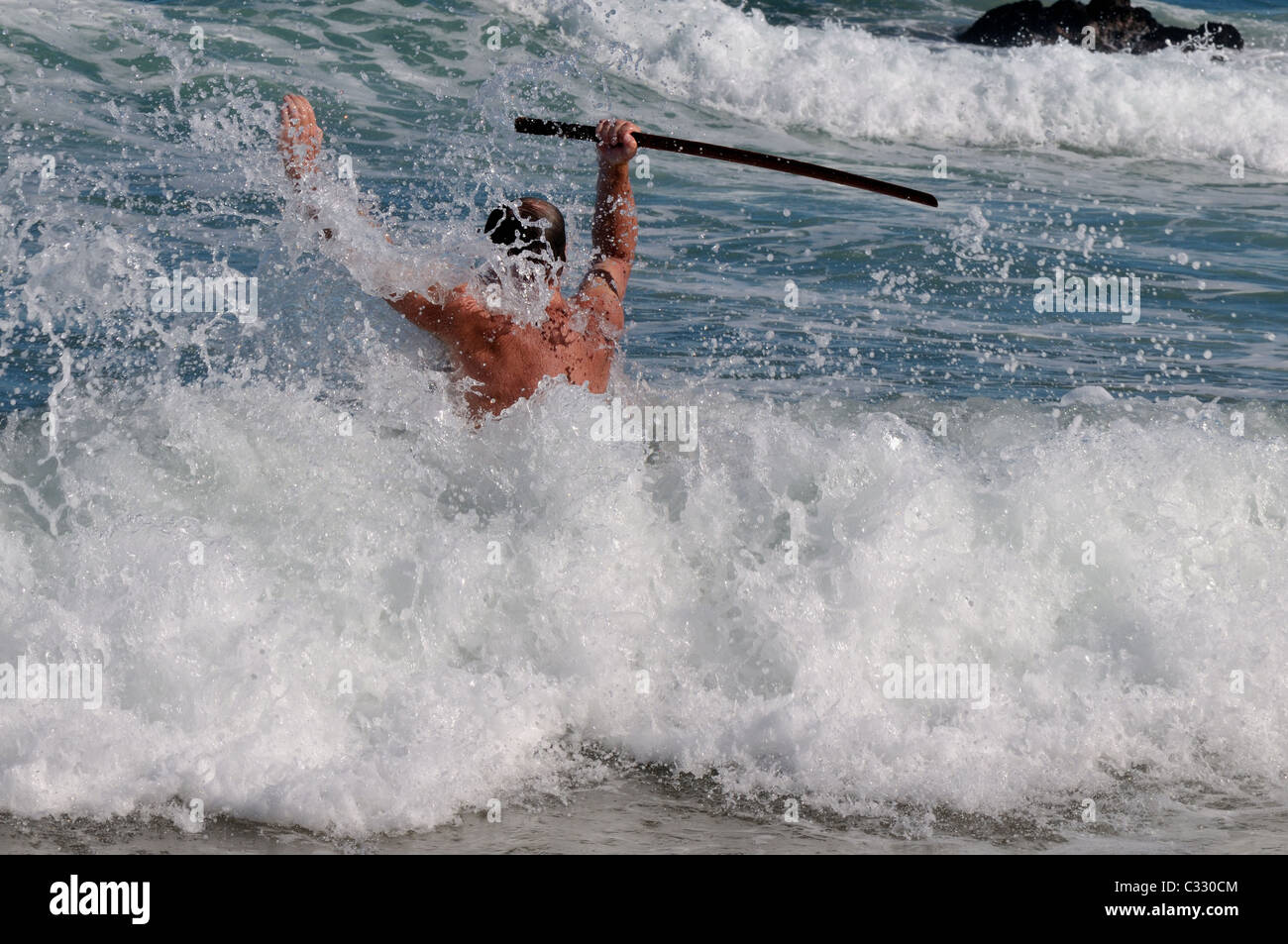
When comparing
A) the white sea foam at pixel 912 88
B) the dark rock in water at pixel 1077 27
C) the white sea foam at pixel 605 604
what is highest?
the dark rock in water at pixel 1077 27

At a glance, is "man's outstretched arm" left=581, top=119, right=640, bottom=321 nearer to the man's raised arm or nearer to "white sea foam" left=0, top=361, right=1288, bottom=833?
the man's raised arm

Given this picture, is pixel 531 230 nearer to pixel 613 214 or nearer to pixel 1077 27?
pixel 613 214

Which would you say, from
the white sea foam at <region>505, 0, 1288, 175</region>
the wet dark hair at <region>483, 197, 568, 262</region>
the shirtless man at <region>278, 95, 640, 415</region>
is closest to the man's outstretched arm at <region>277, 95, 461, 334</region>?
the shirtless man at <region>278, 95, 640, 415</region>

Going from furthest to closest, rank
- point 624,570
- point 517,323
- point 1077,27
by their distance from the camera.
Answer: point 1077,27, point 517,323, point 624,570

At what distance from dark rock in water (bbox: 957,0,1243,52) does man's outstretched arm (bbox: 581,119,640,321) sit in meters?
13.5

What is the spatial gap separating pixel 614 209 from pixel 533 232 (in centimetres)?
48

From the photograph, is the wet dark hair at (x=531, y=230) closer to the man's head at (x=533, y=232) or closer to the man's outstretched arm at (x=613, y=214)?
the man's head at (x=533, y=232)

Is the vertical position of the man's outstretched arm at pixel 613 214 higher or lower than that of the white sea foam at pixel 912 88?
lower

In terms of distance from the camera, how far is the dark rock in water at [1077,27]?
17.2m

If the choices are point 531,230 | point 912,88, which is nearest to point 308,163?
point 531,230

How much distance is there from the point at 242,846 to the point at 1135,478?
3351mm

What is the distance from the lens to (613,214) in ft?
16.6

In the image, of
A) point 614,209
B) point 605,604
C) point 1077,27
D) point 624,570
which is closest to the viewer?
point 605,604

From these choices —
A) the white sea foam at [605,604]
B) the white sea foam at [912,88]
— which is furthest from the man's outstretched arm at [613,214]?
the white sea foam at [912,88]
